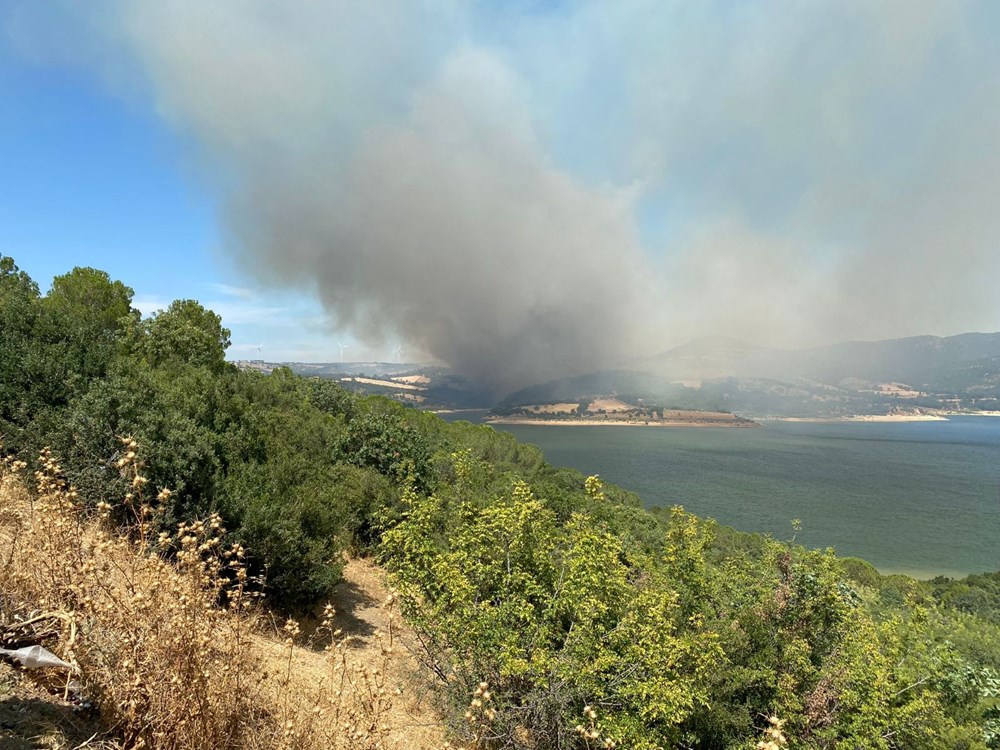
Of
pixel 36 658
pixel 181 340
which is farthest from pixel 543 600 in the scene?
pixel 181 340

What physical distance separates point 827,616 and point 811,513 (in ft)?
218

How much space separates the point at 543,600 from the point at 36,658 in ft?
18.8

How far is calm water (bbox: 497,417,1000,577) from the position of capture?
2157 inches

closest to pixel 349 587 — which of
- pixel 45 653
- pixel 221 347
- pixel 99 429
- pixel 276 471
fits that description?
pixel 276 471

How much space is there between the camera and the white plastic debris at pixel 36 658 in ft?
11.0

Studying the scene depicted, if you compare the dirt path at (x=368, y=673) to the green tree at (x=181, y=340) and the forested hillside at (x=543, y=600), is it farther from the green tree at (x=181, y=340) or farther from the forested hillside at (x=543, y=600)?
the green tree at (x=181, y=340)

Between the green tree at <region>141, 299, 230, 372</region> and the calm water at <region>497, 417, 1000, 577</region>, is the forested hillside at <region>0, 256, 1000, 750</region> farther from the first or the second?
the calm water at <region>497, 417, 1000, 577</region>

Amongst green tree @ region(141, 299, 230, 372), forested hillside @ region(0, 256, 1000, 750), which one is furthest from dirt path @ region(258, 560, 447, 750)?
green tree @ region(141, 299, 230, 372)

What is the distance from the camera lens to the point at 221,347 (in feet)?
129

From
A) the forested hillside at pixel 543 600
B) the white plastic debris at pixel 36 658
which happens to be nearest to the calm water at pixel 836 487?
the forested hillside at pixel 543 600

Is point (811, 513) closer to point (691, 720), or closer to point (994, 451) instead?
point (691, 720)

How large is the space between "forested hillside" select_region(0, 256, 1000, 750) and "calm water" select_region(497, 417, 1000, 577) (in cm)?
4806

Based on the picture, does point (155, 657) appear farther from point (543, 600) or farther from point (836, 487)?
point (836, 487)

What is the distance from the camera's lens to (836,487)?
273 feet
